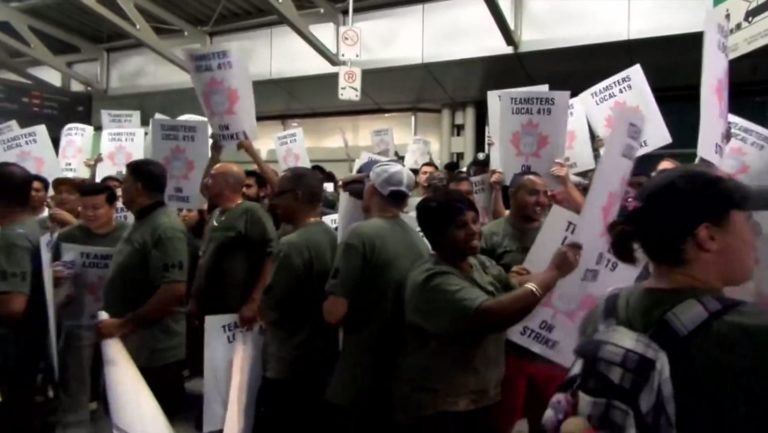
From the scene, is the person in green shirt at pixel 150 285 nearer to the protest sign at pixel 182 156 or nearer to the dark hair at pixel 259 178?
the protest sign at pixel 182 156

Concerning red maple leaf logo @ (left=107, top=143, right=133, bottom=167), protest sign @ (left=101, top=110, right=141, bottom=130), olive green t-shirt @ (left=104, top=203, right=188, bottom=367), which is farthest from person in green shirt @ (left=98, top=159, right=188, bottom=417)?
protest sign @ (left=101, top=110, right=141, bottom=130)

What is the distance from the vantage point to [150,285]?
287 cm

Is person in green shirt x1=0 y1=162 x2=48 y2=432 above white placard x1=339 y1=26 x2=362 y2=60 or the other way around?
the other way around

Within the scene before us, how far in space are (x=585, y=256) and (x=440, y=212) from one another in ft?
1.51

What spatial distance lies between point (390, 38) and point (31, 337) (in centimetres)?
631

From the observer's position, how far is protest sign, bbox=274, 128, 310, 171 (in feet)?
17.3

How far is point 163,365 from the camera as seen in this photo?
2951 mm

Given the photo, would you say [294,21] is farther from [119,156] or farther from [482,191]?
[482,191]

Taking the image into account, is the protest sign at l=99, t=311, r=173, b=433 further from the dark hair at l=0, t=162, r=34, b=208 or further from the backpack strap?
the backpack strap

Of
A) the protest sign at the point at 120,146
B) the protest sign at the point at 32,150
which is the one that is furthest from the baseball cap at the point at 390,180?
the protest sign at the point at 120,146

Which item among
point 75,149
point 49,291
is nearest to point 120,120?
point 75,149

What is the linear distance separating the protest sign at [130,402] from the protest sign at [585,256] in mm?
1341

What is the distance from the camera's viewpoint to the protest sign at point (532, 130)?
3162 millimetres

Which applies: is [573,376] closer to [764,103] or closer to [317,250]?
[317,250]
